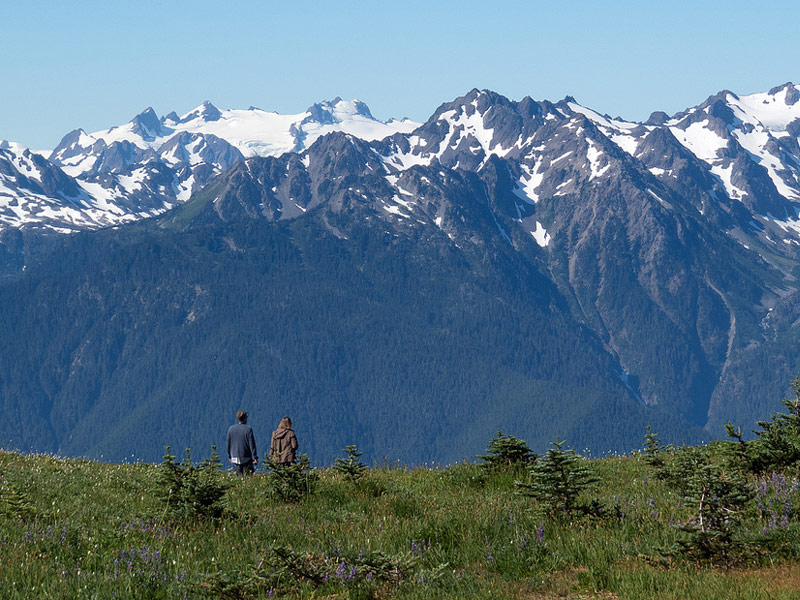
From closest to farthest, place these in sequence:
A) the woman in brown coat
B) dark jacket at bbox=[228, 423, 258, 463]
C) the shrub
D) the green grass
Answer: the green grass → the shrub → the woman in brown coat → dark jacket at bbox=[228, 423, 258, 463]

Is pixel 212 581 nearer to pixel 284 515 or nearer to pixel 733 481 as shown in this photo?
pixel 284 515

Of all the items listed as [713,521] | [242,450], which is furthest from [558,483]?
[242,450]

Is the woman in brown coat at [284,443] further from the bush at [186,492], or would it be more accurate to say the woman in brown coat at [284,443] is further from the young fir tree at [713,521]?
the young fir tree at [713,521]

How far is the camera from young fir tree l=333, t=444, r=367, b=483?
20.2 metres

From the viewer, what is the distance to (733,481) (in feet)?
41.0

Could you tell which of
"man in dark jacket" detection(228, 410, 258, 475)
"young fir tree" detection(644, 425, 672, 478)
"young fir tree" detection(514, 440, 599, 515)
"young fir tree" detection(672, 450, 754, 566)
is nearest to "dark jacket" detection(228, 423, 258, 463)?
"man in dark jacket" detection(228, 410, 258, 475)

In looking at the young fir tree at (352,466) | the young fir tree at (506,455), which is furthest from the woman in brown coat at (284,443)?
the young fir tree at (506,455)

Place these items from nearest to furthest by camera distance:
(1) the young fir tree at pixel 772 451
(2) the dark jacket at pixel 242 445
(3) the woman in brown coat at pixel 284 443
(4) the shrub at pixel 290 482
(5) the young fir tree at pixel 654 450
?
(1) the young fir tree at pixel 772 451
(4) the shrub at pixel 290 482
(5) the young fir tree at pixel 654 450
(3) the woman in brown coat at pixel 284 443
(2) the dark jacket at pixel 242 445

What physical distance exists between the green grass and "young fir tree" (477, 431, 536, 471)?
2.10 m

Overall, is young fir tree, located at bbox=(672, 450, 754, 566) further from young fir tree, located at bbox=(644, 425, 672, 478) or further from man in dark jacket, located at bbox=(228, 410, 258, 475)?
man in dark jacket, located at bbox=(228, 410, 258, 475)

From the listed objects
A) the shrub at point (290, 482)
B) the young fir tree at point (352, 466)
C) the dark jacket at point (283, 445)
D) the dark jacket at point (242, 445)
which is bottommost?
the shrub at point (290, 482)

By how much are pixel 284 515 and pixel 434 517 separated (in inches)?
117

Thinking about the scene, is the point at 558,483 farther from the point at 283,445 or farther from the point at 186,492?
the point at 283,445

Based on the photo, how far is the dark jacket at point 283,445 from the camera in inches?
964
